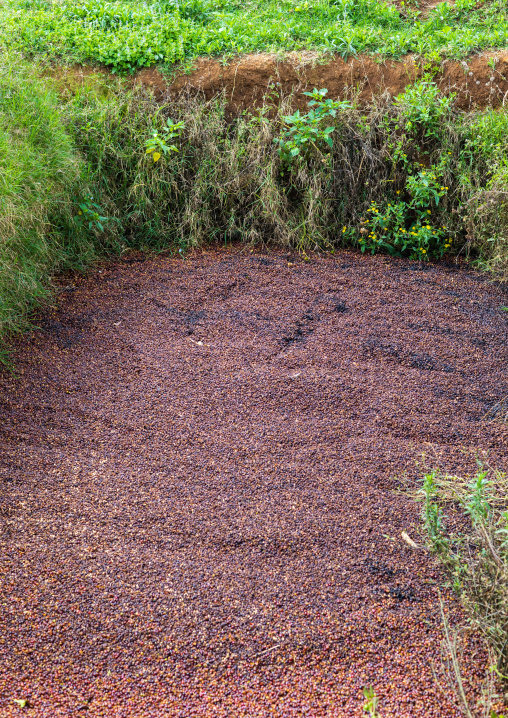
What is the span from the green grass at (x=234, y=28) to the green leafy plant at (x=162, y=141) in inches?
26.1

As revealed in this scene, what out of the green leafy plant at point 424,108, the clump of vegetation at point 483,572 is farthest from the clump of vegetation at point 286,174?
the clump of vegetation at point 483,572

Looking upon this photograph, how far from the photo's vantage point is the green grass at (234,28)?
4.91m

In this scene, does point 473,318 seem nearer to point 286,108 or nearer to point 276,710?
point 286,108

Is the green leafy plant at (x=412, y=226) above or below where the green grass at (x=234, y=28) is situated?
below

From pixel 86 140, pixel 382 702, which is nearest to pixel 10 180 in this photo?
pixel 86 140

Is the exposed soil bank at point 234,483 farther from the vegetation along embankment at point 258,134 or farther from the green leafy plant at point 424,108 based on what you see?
the green leafy plant at point 424,108

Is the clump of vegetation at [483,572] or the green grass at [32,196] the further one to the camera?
the green grass at [32,196]

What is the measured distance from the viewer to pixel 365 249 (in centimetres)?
466

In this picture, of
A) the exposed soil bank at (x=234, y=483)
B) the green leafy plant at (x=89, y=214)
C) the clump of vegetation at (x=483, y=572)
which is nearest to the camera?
the clump of vegetation at (x=483, y=572)

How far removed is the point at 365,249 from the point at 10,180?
8.11 ft

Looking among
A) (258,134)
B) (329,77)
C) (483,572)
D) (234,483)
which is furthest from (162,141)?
(483,572)

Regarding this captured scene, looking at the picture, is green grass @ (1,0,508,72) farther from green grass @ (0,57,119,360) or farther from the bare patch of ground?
green grass @ (0,57,119,360)

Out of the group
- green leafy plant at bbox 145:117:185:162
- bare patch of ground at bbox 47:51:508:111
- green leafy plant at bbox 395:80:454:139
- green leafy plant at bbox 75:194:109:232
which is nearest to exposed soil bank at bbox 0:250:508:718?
green leafy plant at bbox 75:194:109:232

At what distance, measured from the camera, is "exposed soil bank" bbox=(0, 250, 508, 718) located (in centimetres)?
188
